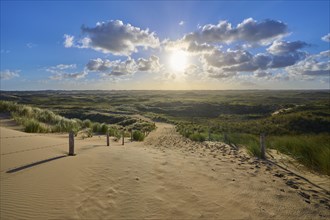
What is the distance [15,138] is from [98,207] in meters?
7.40

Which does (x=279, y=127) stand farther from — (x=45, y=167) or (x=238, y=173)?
(x=45, y=167)

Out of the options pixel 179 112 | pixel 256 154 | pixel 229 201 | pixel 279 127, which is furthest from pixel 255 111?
pixel 229 201

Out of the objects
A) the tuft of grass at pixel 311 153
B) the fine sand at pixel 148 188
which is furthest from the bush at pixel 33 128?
the tuft of grass at pixel 311 153

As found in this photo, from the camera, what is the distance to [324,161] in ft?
30.1

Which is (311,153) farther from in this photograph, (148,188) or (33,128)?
(33,128)

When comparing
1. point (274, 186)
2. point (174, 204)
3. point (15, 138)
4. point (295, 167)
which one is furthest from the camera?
point (15, 138)

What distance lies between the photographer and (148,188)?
703 cm

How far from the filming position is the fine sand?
5707mm

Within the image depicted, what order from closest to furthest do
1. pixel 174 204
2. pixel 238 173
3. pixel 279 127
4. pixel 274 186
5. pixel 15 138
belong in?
pixel 174 204 < pixel 274 186 < pixel 238 173 < pixel 15 138 < pixel 279 127

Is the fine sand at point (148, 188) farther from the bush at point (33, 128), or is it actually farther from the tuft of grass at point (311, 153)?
the bush at point (33, 128)

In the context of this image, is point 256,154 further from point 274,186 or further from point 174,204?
point 174,204

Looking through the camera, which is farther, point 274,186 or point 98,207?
point 274,186

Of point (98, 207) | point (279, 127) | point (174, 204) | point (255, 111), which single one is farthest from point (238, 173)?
point (255, 111)

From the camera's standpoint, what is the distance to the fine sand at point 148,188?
5.71 m
